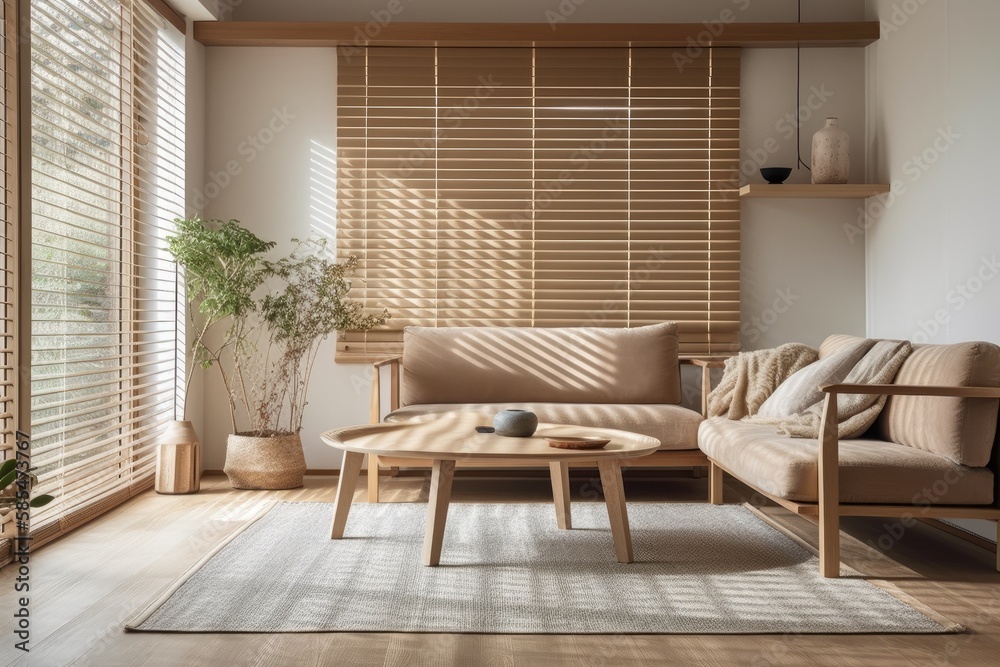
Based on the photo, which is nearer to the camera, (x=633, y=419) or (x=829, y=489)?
(x=829, y=489)

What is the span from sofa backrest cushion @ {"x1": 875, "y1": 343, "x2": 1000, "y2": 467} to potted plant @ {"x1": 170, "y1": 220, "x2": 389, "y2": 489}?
2730 mm

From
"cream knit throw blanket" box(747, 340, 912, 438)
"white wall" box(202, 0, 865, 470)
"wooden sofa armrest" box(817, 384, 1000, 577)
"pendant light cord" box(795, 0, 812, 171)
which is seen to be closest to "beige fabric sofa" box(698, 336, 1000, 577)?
"wooden sofa armrest" box(817, 384, 1000, 577)

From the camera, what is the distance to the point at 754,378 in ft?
13.5

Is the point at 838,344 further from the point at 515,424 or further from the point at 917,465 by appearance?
the point at 515,424

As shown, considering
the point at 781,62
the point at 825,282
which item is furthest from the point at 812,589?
the point at 781,62

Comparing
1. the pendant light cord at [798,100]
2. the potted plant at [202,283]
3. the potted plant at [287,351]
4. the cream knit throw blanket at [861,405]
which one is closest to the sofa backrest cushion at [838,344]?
the cream knit throw blanket at [861,405]

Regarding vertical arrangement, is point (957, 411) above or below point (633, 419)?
above

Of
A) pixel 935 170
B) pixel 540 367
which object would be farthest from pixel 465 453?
pixel 935 170

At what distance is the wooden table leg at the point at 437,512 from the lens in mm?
2988

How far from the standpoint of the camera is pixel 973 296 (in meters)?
3.79

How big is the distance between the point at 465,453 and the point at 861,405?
158cm

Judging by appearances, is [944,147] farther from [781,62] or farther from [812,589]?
[812,589]

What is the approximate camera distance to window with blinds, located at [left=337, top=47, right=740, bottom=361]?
509 cm

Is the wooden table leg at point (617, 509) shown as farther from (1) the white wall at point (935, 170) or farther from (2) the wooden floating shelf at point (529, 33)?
(2) the wooden floating shelf at point (529, 33)
